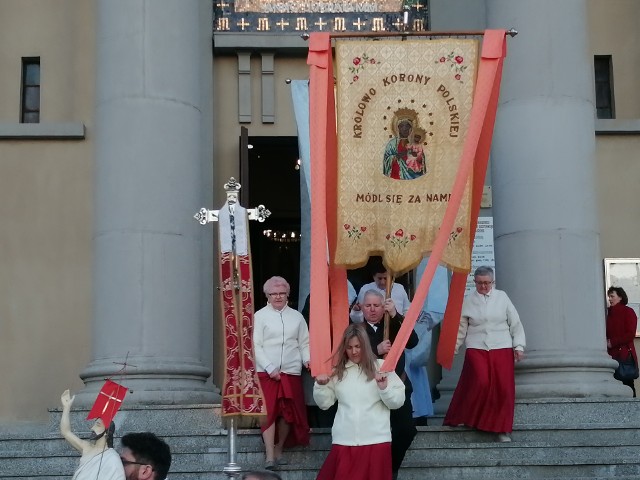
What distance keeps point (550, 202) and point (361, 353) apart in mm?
4183

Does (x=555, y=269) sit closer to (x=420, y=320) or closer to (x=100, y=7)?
(x=420, y=320)

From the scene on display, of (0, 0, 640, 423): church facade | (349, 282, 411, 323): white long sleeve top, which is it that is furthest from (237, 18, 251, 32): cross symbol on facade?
(349, 282, 411, 323): white long sleeve top

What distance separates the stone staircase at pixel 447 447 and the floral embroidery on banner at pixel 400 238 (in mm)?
1777

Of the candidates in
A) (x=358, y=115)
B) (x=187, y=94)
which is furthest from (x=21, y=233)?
(x=358, y=115)

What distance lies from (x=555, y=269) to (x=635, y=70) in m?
3.94

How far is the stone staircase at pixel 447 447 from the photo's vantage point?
10.5 meters

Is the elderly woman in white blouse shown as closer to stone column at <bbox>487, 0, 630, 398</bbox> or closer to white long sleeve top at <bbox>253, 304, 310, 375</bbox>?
stone column at <bbox>487, 0, 630, 398</bbox>

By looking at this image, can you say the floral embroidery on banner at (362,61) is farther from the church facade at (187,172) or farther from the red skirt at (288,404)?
the church facade at (187,172)

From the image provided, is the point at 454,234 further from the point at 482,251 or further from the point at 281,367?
the point at 482,251

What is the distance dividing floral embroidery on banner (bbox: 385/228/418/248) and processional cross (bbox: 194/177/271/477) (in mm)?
1142

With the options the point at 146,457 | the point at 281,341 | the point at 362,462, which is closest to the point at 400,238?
the point at 281,341

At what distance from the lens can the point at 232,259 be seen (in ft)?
34.2

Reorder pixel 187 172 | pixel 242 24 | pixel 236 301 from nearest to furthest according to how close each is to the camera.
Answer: pixel 236 301, pixel 187 172, pixel 242 24

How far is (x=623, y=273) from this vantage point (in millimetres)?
15031
